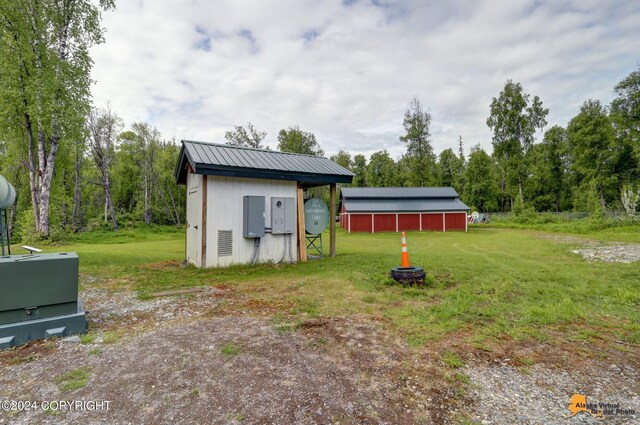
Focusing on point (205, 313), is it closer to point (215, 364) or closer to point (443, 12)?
point (215, 364)

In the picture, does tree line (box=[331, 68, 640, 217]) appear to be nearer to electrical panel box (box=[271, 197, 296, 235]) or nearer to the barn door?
electrical panel box (box=[271, 197, 296, 235])

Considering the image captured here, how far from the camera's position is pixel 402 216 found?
89.5 feet

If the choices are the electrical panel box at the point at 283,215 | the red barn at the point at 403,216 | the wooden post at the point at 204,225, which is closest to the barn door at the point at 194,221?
the wooden post at the point at 204,225

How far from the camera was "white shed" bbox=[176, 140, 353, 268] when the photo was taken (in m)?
8.11

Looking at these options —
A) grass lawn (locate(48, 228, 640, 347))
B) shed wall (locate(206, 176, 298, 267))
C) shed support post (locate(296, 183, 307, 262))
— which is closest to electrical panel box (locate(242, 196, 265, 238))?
shed wall (locate(206, 176, 298, 267))

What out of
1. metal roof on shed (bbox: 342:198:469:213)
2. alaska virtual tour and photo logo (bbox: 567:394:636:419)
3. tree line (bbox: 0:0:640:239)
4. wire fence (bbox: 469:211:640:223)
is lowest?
alaska virtual tour and photo logo (bbox: 567:394:636:419)

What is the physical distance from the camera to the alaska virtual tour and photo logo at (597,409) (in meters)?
2.20

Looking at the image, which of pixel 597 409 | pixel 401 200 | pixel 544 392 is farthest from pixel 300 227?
pixel 401 200

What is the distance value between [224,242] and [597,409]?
7.78 metres

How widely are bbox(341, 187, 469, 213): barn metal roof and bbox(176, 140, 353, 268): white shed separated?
17.6 metres

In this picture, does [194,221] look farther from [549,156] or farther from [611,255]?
[549,156]

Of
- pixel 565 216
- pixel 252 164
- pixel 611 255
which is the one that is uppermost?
pixel 252 164

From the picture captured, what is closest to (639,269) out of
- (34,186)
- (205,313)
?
(205,313)

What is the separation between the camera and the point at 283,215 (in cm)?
908
